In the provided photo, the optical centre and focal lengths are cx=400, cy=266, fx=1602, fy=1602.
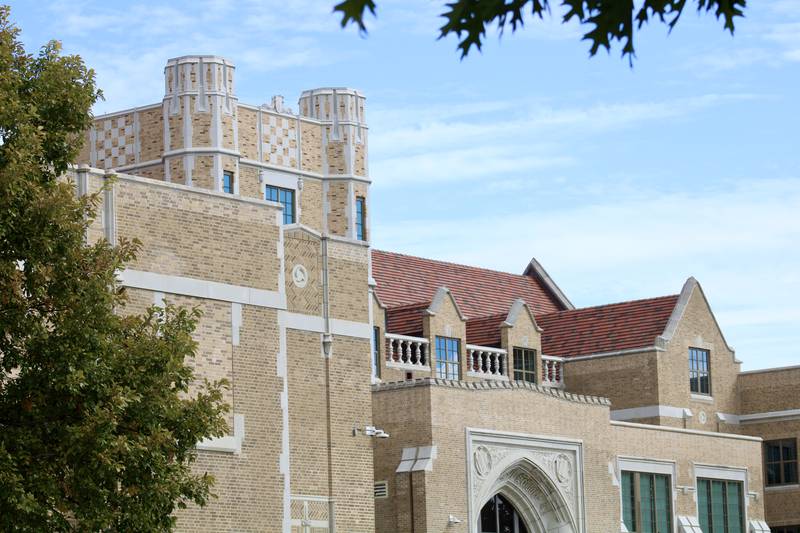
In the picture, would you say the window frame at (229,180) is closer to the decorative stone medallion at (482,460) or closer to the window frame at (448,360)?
the decorative stone medallion at (482,460)

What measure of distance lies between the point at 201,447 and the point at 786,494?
28695mm

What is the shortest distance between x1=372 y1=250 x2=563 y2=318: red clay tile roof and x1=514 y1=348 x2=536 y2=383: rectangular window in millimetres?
3606

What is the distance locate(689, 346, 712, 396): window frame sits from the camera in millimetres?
53281

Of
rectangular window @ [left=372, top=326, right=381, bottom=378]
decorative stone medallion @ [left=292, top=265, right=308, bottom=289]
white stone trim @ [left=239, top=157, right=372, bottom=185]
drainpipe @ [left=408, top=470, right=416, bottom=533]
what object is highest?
white stone trim @ [left=239, top=157, right=372, bottom=185]

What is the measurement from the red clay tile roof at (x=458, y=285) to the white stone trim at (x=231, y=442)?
1818 centimetres

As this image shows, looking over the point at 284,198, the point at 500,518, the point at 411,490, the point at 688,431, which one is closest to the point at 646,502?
the point at 688,431

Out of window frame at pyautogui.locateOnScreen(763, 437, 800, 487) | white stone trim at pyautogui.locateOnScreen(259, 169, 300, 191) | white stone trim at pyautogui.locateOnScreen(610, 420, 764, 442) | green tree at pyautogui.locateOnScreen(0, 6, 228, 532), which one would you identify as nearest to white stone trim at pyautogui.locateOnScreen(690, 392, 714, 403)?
white stone trim at pyautogui.locateOnScreen(610, 420, 764, 442)

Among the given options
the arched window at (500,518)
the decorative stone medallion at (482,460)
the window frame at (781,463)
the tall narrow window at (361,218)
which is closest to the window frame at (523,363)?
the arched window at (500,518)

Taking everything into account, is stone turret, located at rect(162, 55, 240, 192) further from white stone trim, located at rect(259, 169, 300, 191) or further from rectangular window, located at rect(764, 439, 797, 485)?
rectangular window, located at rect(764, 439, 797, 485)

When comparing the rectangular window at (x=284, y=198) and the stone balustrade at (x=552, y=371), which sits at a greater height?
the rectangular window at (x=284, y=198)

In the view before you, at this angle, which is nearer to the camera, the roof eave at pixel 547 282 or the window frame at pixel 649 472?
the window frame at pixel 649 472

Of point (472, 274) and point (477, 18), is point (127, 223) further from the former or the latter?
point (472, 274)

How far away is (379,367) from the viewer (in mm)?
44656

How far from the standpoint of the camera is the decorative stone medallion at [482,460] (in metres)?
41.2
